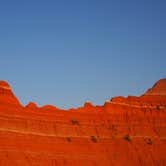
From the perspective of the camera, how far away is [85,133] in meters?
49.4

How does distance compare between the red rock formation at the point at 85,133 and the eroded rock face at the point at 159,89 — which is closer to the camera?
the red rock formation at the point at 85,133

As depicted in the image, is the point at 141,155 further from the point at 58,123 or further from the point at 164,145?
the point at 58,123

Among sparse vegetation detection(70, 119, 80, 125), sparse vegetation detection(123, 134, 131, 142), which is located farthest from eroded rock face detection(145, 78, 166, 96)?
sparse vegetation detection(70, 119, 80, 125)

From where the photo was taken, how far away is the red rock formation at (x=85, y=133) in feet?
139

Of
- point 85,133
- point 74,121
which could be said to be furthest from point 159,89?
point 74,121

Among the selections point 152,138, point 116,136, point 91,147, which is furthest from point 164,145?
point 91,147

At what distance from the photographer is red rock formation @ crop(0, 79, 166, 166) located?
42.3 metres

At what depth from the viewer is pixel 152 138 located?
5372 cm

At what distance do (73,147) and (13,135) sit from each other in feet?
21.8

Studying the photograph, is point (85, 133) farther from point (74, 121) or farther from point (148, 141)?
point (148, 141)

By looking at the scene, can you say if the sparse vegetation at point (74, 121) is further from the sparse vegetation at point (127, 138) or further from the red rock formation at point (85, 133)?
the sparse vegetation at point (127, 138)

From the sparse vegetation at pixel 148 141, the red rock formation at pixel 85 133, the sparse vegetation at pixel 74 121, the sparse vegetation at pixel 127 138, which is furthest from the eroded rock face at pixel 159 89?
the sparse vegetation at pixel 74 121

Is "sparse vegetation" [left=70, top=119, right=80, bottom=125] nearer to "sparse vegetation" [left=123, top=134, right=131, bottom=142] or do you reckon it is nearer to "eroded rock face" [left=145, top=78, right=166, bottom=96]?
"sparse vegetation" [left=123, top=134, right=131, bottom=142]

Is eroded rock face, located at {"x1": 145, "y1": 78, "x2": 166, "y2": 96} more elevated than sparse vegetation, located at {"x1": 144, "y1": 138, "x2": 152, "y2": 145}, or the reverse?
eroded rock face, located at {"x1": 145, "y1": 78, "x2": 166, "y2": 96}
